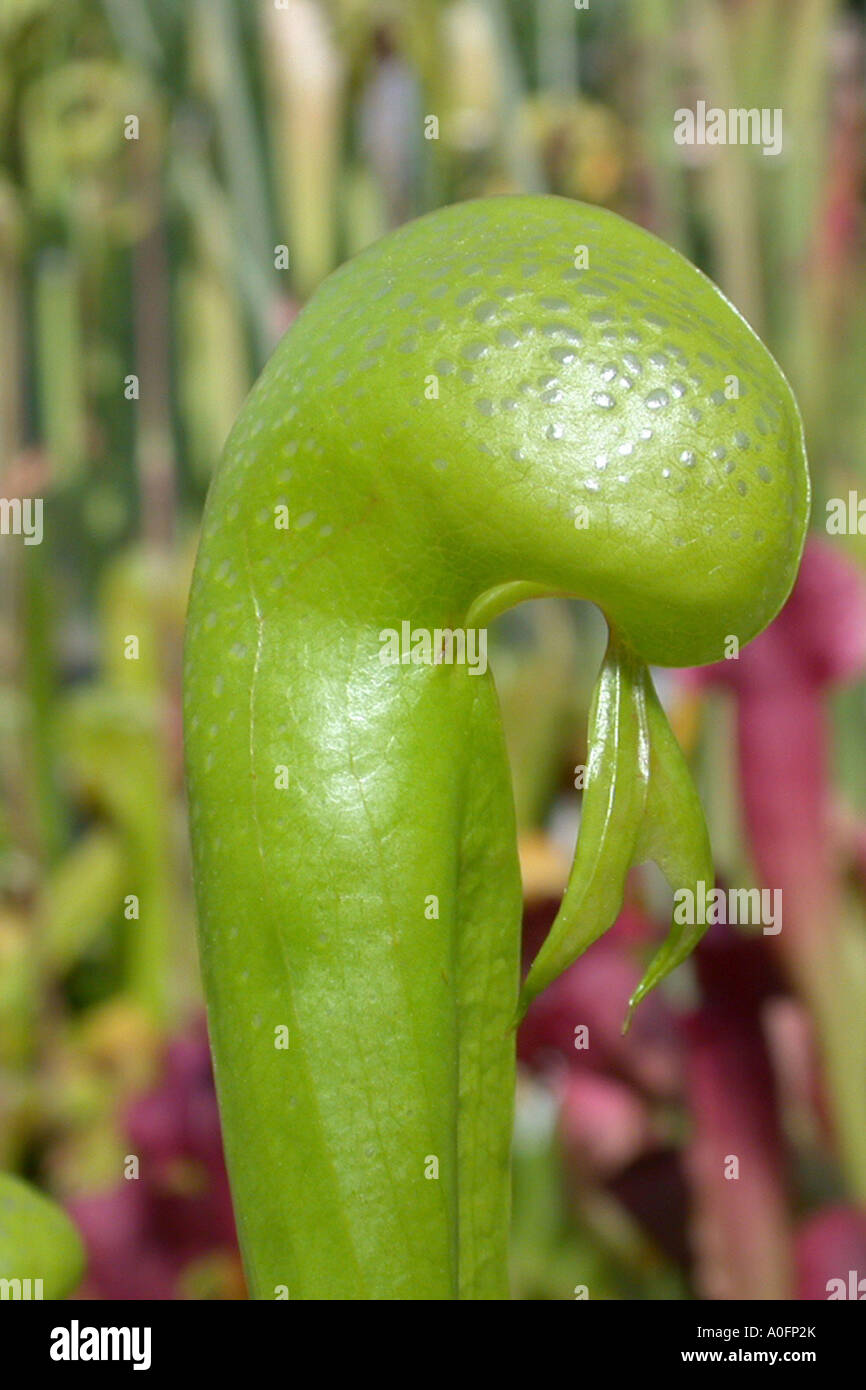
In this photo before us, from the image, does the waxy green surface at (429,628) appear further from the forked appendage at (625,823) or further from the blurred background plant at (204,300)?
the blurred background plant at (204,300)

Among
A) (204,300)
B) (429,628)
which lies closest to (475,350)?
(429,628)

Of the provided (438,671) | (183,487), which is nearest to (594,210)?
(438,671)

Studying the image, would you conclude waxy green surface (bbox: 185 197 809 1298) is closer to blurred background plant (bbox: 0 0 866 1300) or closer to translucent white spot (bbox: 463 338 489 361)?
translucent white spot (bbox: 463 338 489 361)

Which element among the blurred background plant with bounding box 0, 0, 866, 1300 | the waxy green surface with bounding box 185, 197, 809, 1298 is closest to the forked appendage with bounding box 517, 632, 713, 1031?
the waxy green surface with bounding box 185, 197, 809, 1298

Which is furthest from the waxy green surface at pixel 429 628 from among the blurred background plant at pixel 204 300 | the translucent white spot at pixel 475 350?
the blurred background plant at pixel 204 300

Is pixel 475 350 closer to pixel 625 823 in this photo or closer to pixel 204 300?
pixel 625 823

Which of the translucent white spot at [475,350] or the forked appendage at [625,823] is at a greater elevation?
the translucent white spot at [475,350]

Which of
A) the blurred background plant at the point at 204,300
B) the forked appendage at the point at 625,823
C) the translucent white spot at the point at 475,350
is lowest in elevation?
the forked appendage at the point at 625,823
